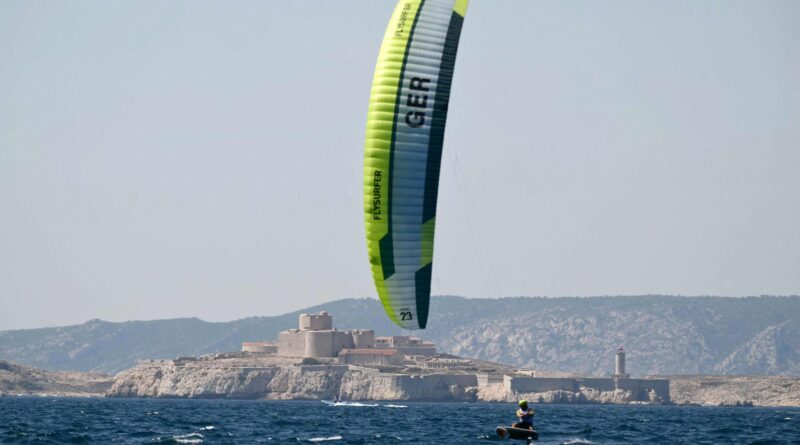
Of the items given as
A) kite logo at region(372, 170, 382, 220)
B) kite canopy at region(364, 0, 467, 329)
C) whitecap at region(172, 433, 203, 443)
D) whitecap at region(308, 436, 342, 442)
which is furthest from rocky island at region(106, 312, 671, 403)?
kite logo at region(372, 170, 382, 220)

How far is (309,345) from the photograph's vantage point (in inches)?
7830

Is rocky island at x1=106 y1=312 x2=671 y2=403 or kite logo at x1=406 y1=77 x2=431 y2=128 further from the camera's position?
rocky island at x1=106 y1=312 x2=671 y2=403

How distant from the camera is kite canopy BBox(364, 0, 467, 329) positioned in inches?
1697

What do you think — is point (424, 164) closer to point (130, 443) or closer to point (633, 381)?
point (130, 443)

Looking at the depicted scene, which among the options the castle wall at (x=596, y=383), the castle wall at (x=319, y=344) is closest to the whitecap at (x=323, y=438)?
the castle wall at (x=596, y=383)

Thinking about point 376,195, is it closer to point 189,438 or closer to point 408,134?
point 408,134

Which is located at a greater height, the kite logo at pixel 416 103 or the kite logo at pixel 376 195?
the kite logo at pixel 416 103

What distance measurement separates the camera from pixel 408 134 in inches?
1700

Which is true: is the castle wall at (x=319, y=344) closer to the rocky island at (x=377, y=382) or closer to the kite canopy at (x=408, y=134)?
Result: the rocky island at (x=377, y=382)

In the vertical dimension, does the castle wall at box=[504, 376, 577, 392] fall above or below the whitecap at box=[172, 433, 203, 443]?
above

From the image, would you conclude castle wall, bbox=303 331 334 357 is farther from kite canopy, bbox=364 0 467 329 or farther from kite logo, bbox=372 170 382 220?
kite logo, bbox=372 170 382 220

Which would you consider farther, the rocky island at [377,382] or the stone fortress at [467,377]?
the stone fortress at [467,377]

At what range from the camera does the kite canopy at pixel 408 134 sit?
4309cm

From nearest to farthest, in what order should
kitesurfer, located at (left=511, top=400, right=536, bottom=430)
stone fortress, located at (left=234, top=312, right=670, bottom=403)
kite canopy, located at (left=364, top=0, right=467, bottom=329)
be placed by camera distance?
1. kite canopy, located at (left=364, top=0, right=467, bottom=329)
2. kitesurfer, located at (left=511, top=400, right=536, bottom=430)
3. stone fortress, located at (left=234, top=312, right=670, bottom=403)
